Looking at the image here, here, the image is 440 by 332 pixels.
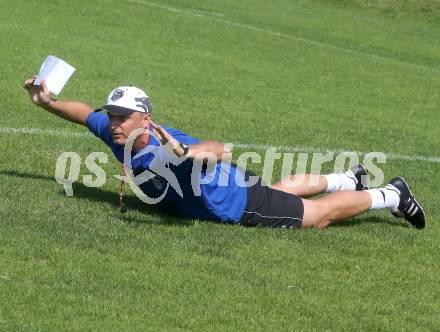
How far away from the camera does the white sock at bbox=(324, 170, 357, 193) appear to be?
10.5m

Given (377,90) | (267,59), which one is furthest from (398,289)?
(267,59)

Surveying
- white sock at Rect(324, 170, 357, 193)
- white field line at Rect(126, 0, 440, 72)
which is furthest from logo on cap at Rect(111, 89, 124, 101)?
white field line at Rect(126, 0, 440, 72)

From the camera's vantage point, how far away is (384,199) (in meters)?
9.89

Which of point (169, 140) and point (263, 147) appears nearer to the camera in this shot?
point (169, 140)

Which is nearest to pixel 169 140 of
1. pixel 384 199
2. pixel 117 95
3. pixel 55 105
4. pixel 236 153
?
pixel 117 95

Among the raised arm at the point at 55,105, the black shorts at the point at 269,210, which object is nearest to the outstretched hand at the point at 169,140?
the black shorts at the point at 269,210

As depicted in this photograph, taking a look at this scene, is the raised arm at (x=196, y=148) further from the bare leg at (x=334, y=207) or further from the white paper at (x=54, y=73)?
the white paper at (x=54, y=73)

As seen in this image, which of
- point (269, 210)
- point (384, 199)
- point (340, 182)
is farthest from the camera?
point (340, 182)

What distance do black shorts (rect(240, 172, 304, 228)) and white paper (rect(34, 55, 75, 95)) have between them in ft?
6.36

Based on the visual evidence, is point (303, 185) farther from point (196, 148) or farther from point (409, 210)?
point (196, 148)

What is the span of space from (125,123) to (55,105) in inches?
44.0

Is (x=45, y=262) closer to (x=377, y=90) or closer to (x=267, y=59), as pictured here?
(x=377, y=90)

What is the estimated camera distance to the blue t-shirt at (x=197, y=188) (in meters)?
8.96

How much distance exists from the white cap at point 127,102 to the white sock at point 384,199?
234 centimetres
